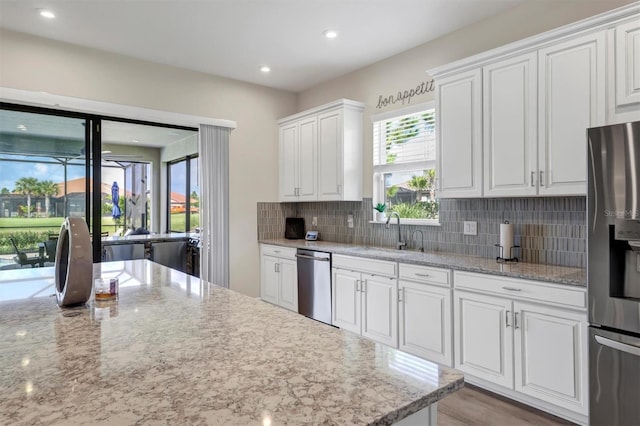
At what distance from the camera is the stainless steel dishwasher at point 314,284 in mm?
3922

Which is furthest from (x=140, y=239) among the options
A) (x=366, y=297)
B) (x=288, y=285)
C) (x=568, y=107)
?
(x=568, y=107)

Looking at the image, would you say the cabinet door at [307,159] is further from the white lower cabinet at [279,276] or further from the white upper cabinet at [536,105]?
the white upper cabinet at [536,105]

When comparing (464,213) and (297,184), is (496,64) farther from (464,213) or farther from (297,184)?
(297,184)

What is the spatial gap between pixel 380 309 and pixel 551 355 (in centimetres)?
135

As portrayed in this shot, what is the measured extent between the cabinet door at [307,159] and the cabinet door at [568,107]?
2.52 metres

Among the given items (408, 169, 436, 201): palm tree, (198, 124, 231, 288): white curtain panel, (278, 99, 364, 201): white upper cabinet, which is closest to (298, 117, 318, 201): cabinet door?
(278, 99, 364, 201): white upper cabinet

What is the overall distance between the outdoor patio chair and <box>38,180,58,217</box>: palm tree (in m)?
0.40

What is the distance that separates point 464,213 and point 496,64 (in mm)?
1242

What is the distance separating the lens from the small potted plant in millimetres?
4109

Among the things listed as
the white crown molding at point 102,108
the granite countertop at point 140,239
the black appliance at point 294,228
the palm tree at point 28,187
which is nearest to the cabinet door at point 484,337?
the black appliance at point 294,228

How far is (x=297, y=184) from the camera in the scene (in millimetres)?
4887

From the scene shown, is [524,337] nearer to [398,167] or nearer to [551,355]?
[551,355]

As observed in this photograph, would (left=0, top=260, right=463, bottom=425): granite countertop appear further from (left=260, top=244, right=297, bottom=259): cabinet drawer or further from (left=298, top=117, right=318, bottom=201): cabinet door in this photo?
(left=298, top=117, right=318, bottom=201): cabinet door

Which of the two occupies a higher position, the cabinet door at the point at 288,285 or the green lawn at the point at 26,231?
the green lawn at the point at 26,231
